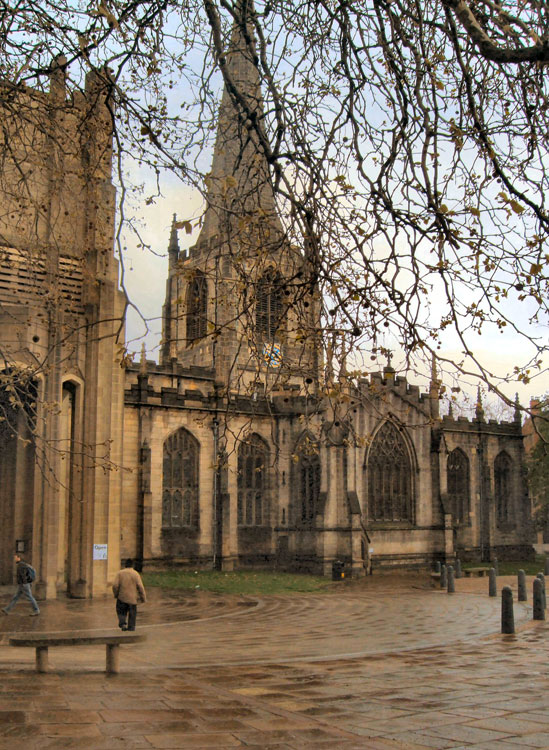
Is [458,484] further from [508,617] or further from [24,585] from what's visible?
[24,585]

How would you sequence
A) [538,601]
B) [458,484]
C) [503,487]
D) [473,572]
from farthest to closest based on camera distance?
[503,487] → [458,484] → [473,572] → [538,601]

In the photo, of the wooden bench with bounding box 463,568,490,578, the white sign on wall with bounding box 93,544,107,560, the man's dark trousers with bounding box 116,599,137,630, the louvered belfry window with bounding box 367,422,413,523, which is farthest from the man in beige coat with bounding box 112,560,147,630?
the louvered belfry window with bounding box 367,422,413,523

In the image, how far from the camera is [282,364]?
7.16 m

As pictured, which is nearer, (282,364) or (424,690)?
(282,364)

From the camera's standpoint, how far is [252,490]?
38.7 meters

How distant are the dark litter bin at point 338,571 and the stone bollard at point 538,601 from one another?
15468mm

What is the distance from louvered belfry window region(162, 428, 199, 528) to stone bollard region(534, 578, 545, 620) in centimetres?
2059

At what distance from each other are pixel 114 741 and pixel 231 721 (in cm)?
124

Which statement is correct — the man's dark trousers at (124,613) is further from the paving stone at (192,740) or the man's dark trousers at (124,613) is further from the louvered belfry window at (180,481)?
the louvered belfry window at (180,481)

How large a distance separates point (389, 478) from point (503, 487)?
12.6 metres

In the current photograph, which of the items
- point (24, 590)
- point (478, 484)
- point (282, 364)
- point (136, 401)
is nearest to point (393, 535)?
point (478, 484)

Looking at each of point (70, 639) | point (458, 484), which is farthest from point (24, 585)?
point (458, 484)

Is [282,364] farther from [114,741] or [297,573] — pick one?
[297,573]

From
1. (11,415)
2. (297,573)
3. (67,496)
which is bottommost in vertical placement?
(297,573)
